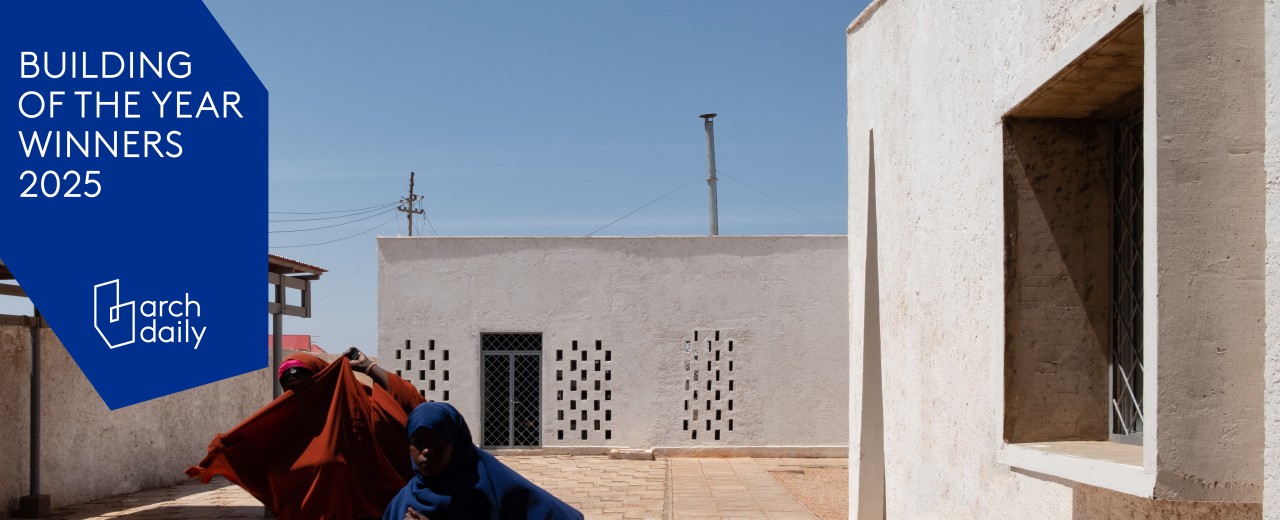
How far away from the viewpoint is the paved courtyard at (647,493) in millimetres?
10688

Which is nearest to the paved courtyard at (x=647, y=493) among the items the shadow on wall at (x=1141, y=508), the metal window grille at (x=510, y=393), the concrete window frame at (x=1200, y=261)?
the metal window grille at (x=510, y=393)

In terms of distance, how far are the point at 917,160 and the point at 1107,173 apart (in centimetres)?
186

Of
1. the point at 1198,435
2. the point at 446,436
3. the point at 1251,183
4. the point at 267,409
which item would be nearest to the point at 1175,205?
the point at 1251,183

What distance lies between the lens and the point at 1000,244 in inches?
171

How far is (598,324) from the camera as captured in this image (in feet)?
53.4

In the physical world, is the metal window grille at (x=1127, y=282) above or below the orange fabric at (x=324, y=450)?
above

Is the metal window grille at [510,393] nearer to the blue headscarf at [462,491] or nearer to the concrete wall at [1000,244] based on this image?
the concrete wall at [1000,244]

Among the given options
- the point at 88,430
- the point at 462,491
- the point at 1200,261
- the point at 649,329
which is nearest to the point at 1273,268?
the point at 1200,261

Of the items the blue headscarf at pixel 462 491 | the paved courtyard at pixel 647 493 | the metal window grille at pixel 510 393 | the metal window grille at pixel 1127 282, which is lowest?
the paved courtyard at pixel 647 493

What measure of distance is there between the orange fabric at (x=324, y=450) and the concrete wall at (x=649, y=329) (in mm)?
8695

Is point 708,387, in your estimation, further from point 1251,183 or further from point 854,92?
point 1251,183

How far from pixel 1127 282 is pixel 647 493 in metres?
8.53

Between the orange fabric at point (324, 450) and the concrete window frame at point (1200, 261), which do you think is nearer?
the concrete window frame at point (1200, 261)

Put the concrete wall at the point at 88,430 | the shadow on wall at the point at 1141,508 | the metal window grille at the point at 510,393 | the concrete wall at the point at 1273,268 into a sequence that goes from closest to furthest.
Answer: the concrete wall at the point at 1273,268, the shadow on wall at the point at 1141,508, the concrete wall at the point at 88,430, the metal window grille at the point at 510,393
